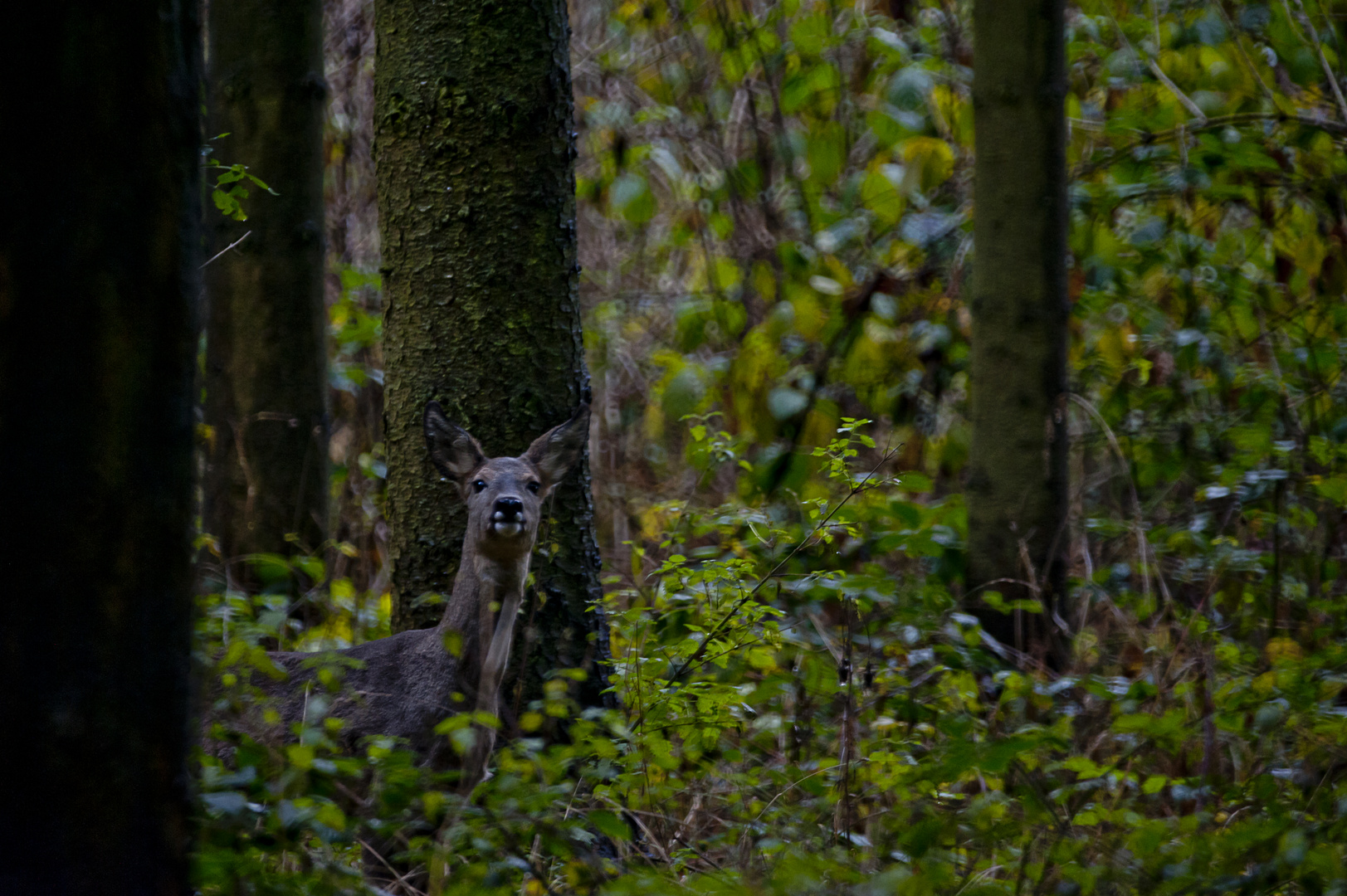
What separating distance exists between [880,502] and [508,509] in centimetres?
267

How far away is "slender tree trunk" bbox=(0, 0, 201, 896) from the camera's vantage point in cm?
240

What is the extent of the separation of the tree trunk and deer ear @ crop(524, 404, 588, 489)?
0.50ft

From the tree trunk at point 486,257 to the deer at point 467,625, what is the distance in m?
0.14

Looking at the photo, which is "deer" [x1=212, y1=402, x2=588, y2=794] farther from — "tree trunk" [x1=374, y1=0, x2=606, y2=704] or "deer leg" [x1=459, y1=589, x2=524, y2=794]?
"tree trunk" [x1=374, y1=0, x2=606, y2=704]

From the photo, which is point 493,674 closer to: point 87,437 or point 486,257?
point 486,257

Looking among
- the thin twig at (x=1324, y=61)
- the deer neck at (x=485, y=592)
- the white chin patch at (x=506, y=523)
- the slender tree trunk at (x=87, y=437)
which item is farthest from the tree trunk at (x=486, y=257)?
the thin twig at (x=1324, y=61)

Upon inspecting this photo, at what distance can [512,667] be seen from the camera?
4.54 meters

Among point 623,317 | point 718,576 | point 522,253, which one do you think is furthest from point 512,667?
point 623,317

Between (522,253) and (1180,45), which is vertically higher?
(1180,45)

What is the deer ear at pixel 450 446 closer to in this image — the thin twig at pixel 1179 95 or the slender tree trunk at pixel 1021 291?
the slender tree trunk at pixel 1021 291

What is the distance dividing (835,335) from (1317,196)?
9.37 ft

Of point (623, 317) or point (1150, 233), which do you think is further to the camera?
point (623, 317)

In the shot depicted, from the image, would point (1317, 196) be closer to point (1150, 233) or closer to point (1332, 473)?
point (1150, 233)

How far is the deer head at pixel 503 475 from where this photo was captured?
4.33 meters
